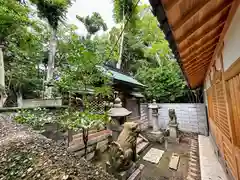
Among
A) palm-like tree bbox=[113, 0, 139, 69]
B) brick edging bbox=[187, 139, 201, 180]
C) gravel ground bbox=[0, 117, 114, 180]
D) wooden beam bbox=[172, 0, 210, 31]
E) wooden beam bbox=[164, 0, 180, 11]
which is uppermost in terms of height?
palm-like tree bbox=[113, 0, 139, 69]

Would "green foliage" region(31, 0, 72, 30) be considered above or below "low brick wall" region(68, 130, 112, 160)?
above

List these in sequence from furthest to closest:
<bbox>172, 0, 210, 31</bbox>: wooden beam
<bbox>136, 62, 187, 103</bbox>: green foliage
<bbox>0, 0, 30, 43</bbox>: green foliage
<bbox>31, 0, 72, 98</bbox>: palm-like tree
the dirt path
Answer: <bbox>136, 62, 187, 103</bbox>: green foliage
<bbox>31, 0, 72, 98</bbox>: palm-like tree
<bbox>0, 0, 30, 43</bbox>: green foliage
the dirt path
<bbox>172, 0, 210, 31</bbox>: wooden beam

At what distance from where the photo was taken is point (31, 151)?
161 centimetres

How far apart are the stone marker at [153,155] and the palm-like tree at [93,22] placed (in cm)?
1143

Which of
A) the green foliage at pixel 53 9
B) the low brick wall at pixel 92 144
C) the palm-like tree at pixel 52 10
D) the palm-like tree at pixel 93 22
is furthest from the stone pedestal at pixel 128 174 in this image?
the palm-like tree at pixel 93 22

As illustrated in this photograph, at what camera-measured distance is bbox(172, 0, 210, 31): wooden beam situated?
3.24 feet

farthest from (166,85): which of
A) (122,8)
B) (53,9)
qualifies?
(53,9)

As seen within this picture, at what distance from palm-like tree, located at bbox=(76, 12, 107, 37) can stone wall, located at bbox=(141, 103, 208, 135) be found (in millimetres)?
9372

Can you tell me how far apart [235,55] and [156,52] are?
33.8 ft

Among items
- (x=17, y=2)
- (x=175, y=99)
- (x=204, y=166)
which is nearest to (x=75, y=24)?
(x=17, y=2)

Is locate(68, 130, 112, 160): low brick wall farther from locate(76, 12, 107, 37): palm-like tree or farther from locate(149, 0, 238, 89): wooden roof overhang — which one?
locate(76, 12, 107, 37): palm-like tree

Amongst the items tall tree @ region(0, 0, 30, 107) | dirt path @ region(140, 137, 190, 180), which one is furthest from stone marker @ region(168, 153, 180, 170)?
tall tree @ region(0, 0, 30, 107)

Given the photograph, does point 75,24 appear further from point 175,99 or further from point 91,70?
point 175,99

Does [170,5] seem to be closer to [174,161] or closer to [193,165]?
[193,165]
